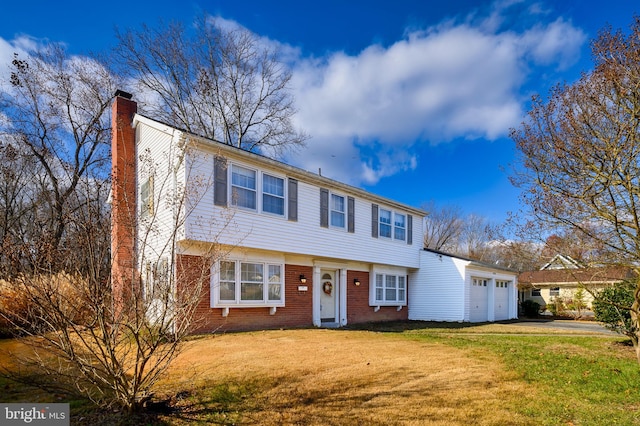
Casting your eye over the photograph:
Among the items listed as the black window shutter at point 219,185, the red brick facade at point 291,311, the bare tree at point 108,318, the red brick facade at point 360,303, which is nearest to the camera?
the bare tree at point 108,318

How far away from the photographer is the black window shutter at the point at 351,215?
1611 cm

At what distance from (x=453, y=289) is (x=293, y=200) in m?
10.1

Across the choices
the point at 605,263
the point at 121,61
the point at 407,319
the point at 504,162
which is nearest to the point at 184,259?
the point at 504,162

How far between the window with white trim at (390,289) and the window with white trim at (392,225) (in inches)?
76.5

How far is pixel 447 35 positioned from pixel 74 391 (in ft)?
41.3

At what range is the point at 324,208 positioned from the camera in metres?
15.0

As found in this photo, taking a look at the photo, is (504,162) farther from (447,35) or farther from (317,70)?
(317,70)

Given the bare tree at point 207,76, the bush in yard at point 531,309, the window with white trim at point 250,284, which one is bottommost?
the bush in yard at point 531,309

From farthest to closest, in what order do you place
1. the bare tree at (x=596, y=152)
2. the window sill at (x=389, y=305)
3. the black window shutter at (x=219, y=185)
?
the window sill at (x=389, y=305) < the black window shutter at (x=219, y=185) < the bare tree at (x=596, y=152)

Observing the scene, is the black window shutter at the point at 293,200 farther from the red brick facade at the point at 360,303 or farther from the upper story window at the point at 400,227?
the upper story window at the point at 400,227

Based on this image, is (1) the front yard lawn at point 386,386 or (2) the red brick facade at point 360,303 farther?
(2) the red brick facade at point 360,303

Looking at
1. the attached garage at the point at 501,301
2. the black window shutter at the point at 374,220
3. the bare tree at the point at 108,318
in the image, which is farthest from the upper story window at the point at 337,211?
the attached garage at the point at 501,301

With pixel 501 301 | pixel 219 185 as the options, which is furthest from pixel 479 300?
pixel 219 185
